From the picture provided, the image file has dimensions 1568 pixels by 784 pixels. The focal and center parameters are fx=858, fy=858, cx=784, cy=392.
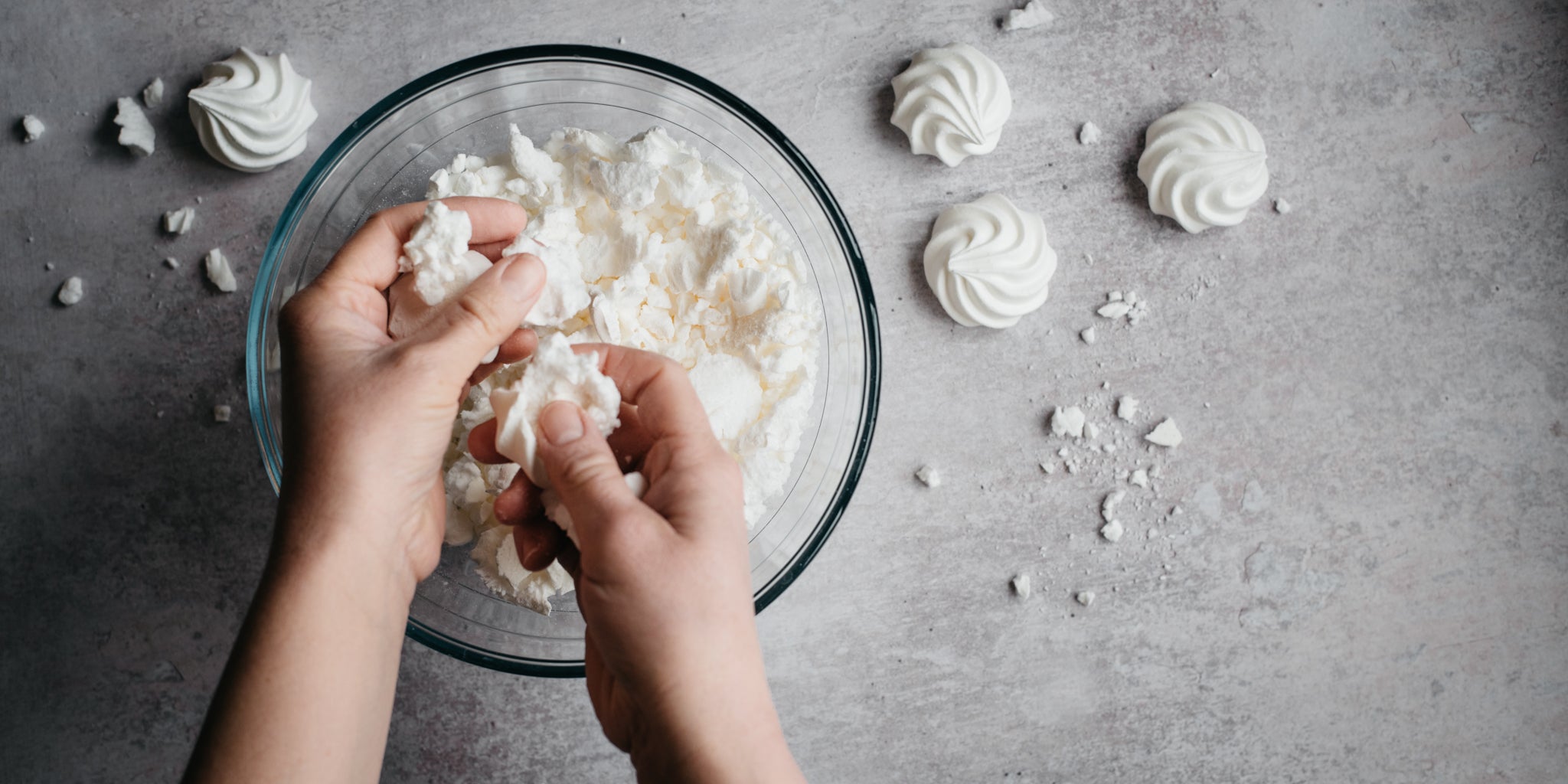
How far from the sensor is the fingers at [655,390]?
98cm

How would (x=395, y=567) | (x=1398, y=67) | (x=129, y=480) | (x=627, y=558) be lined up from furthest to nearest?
(x=1398, y=67) → (x=129, y=480) → (x=395, y=567) → (x=627, y=558)

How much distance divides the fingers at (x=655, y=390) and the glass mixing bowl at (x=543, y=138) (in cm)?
37

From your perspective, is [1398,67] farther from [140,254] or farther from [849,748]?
[140,254]

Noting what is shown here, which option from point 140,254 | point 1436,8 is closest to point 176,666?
point 140,254

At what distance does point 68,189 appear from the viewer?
1.47 meters

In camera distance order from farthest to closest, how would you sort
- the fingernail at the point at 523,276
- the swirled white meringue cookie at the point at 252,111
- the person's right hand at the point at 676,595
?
1. the swirled white meringue cookie at the point at 252,111
2. the fingernail at the point at 523,276
3. the person's right hand at the point at 676,595

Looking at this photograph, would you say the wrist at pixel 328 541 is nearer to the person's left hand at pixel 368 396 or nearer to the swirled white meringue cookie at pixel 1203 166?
the person's left hand at pixel 368 396

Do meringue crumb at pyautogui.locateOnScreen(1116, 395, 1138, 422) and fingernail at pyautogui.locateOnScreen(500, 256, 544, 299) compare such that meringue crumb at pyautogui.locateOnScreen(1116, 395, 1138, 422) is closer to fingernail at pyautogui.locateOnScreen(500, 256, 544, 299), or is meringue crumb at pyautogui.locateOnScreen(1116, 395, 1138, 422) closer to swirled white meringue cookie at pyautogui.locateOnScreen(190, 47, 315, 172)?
fingernail at pyautogui.locateOnScreen(500, 256, 544, 299)

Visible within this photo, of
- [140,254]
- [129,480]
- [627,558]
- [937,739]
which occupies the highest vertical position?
[140,254]

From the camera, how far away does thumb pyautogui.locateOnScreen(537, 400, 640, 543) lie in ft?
2.94

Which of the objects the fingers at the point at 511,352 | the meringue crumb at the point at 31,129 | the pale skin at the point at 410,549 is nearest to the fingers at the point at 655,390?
the pale skin at the point at 410,549

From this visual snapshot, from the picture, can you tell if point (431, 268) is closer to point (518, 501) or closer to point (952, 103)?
point (518, 501)

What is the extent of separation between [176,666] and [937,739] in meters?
1.31

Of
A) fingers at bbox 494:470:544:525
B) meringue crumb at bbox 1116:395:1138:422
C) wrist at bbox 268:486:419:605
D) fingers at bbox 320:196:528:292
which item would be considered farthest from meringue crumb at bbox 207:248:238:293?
meringue crumb at bbox 1116:395:1138:422
